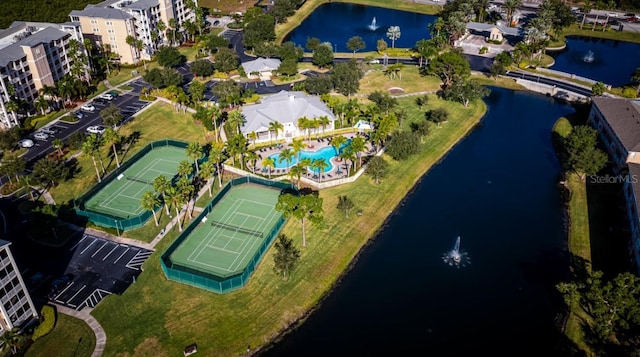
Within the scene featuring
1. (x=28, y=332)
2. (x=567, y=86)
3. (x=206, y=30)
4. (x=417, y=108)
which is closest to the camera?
(x=28, y=332)

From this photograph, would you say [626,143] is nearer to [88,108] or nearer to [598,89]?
[598,89]

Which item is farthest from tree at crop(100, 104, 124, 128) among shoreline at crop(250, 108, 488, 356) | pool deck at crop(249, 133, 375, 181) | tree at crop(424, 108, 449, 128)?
tree at crop(424, 108, 449, 128)

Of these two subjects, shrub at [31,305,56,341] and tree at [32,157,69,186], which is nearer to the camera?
shrub at [31,305,56,341]

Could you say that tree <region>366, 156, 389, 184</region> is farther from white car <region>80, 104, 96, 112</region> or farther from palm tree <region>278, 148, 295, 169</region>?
white car <region>80, 104, 96, 112</region>

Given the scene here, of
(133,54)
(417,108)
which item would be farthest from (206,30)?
(417,108)

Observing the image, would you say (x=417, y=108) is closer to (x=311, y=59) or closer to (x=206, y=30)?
(x=311, y=59)

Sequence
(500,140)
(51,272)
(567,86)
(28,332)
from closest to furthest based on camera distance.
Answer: (28,332) < (51,272) < (500,140) < (567,86)

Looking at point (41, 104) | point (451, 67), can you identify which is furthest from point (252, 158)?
point (451, 67)
